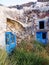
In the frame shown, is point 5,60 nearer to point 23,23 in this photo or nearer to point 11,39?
point 11,39

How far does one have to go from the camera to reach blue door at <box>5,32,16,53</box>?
28.9 ft

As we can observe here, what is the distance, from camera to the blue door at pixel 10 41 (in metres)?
8.81

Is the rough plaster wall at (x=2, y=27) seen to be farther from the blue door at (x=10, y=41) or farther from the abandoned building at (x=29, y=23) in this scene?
the abandoned building at (x=29, y=23)

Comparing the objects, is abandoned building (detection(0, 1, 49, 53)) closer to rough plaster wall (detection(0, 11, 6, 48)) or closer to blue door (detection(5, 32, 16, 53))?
blue door (detection(5, 32, 16, 53))

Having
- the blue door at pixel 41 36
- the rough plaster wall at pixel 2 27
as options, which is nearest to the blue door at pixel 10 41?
the rough plaster wall at pixel 2 27

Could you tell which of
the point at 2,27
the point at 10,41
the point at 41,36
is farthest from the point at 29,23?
the point at 2,27

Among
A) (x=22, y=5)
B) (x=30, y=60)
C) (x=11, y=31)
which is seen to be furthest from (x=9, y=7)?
(x=30, y=60)

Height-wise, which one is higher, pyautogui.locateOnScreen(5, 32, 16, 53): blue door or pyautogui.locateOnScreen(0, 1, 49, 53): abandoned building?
pyautogui.locateOnScreen(0, 1, 49, 53): abandoned building

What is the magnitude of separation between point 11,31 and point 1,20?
841 millimetres

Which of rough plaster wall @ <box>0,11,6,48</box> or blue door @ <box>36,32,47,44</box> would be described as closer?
rough plaster wall @ <box>0,11,6,48</box>

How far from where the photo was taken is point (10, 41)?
9141 millimetres

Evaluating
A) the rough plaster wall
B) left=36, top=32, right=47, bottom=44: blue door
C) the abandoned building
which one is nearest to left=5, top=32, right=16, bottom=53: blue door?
the abandoned building

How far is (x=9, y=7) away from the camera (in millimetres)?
9945

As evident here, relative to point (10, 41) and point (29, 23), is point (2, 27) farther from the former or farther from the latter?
point (29, 23)
